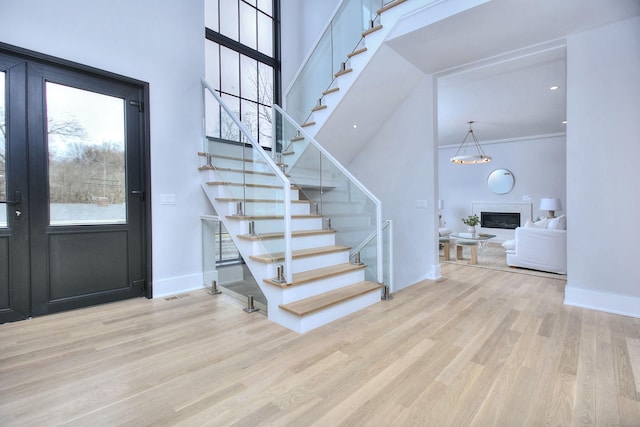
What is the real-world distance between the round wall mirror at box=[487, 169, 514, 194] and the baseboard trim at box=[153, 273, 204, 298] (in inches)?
344

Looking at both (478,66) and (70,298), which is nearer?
(70,298)

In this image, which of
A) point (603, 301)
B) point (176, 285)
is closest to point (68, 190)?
point (176, 285)

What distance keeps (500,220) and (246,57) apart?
831 centimetres

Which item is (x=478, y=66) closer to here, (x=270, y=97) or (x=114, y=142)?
(x=270, y=97)

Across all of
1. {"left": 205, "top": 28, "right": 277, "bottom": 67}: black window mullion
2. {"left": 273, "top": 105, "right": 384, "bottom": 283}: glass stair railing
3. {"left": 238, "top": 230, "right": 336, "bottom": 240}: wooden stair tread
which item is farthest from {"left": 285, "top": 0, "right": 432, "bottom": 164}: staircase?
{"left": 238, "top": 230, "right": 336, "bottom": 240}: wooden stair tread

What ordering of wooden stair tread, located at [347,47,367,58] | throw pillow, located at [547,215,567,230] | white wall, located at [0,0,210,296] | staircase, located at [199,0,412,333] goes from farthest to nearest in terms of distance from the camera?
throw pillow, located at [547,215,567,230]
wooden stair tread, located at [347,47,367,58]
white wall, located at [0,0,210,296]
staircase, located at [199,0,412,333]

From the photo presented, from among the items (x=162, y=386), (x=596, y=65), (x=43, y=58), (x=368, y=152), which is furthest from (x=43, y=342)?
(x=596, y=65)

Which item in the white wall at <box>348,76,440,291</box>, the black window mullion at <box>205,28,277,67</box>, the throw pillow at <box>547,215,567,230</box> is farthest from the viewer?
the throw pillow at <box>547,215,567,230</box>

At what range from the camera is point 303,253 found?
3189mm

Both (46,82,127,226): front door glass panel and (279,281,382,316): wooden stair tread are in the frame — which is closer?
(279,281,382,316): wooden stair tread

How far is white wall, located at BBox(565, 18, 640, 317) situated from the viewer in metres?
2.88

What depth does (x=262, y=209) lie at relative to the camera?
3.04 metres

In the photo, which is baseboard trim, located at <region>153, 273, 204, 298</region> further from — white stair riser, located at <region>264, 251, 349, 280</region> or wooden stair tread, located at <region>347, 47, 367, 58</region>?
wooden stair tread, located at <region>347, 47, 367, 58</region>

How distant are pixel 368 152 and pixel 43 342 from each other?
176 inches
